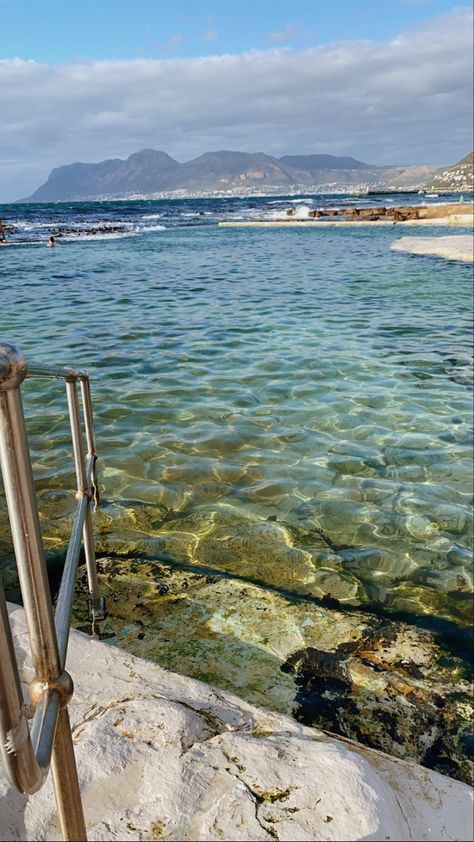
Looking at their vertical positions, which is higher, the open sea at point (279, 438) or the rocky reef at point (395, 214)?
the rocky reef at point (395, 214)

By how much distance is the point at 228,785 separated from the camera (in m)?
1.80

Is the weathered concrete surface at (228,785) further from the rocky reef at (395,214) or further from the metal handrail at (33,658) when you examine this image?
the rocky reef at (395,214)

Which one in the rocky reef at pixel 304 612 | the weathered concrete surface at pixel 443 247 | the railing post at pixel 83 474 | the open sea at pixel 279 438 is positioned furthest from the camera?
the weathered concrete surface at pixel 443 247

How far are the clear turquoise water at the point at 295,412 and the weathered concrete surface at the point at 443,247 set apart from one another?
6.66 metres

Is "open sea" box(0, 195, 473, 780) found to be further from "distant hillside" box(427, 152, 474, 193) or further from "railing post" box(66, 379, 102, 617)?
"distant hillside" box(427, 152, 474, 193)

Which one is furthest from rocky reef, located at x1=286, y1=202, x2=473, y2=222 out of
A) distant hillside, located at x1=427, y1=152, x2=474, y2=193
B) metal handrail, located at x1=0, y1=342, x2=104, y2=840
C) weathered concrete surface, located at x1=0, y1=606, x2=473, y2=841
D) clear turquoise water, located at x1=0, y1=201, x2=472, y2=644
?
distant hillside, located at x1=427, y1=152, x2=474, y2=193

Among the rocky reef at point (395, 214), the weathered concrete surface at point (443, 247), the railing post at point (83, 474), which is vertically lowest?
the railing post at point (83, 474)

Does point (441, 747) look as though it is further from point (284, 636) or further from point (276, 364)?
point (276, 364)

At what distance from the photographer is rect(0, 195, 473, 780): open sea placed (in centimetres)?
436

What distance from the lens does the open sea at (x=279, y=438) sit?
14.3 feet

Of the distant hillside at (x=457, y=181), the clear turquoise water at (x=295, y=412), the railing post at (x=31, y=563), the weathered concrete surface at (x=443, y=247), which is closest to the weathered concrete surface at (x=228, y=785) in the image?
the railing post at (x=31, y=563)

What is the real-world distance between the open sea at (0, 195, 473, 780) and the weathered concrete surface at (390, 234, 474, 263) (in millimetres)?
8573

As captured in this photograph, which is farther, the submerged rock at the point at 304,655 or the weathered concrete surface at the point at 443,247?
the weathered concrete surface at the point at 443,247

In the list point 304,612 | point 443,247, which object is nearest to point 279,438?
point 304,612
